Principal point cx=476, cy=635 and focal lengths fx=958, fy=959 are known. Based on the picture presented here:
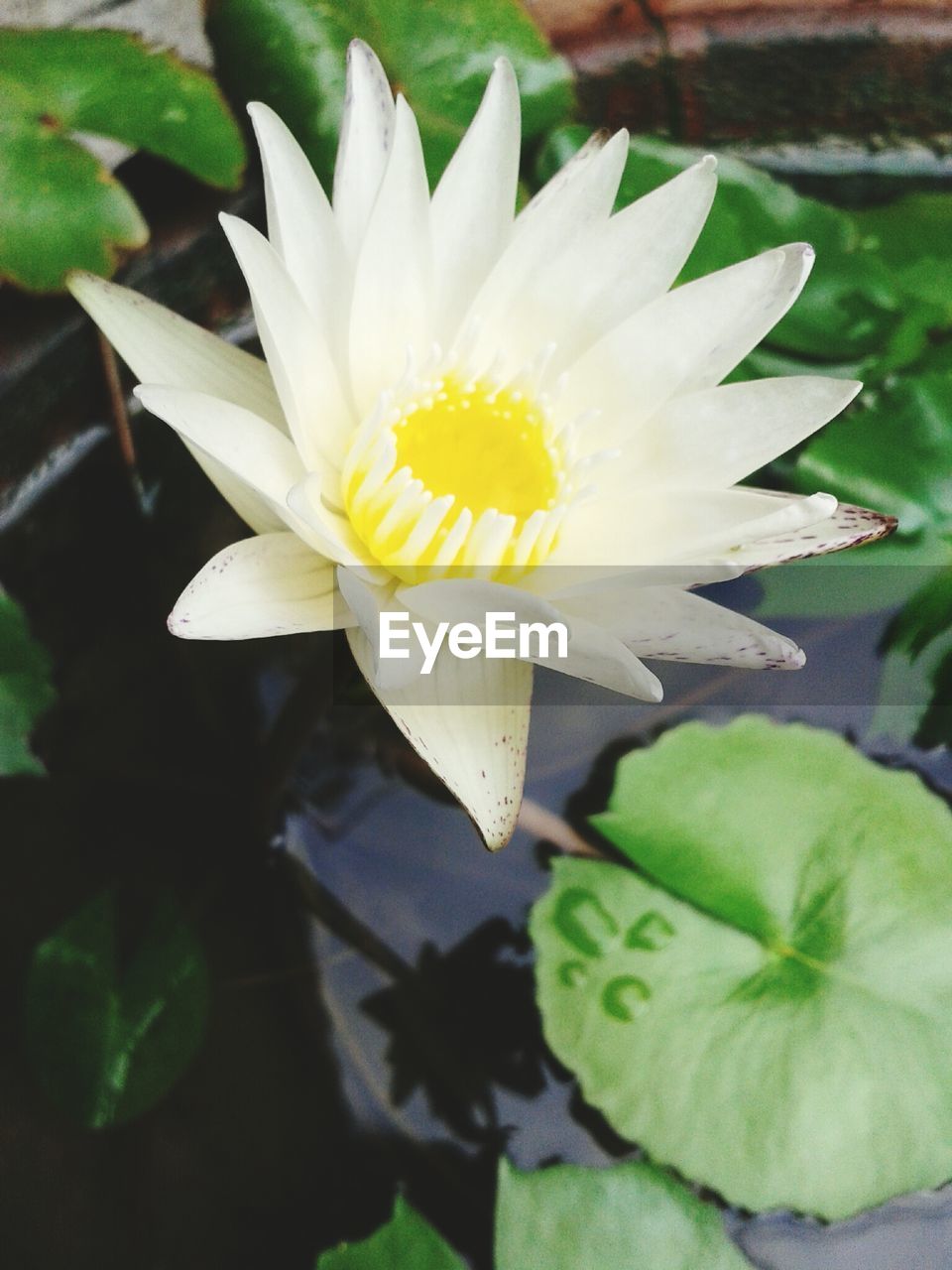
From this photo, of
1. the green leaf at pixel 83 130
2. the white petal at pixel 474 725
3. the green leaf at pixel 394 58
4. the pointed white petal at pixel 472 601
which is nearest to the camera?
the pointed white petal at pixel 472 601

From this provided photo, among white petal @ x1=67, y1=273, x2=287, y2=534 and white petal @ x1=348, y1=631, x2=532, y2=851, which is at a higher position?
white petal @ x1=67, y1=273, x2=287, y2=534

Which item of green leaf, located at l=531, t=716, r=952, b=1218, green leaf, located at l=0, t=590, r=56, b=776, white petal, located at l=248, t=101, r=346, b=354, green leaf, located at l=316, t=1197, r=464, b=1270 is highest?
white petal, located at l=248, t=101, r=346, b=354

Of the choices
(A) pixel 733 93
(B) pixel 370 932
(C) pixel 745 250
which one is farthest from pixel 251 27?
(B) pixel 370 932

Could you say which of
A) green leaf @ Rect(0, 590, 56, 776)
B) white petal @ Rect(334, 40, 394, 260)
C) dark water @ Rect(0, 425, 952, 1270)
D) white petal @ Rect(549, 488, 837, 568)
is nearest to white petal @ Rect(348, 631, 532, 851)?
white petal @ Rect(549, 488, 837, 568)

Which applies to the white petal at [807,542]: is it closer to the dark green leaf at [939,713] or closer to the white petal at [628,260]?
the white petal at [628,260]

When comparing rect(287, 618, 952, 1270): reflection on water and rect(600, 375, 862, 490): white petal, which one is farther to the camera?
rect(287, 618, 952, 1270): reflection on water

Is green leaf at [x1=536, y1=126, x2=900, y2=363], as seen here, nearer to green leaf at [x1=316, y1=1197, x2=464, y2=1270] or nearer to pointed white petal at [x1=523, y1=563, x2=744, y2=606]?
pointed white petal at [x1=523, y1=563, x2=744, y2=606]

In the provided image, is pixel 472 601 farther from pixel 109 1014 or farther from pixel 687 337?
pixel 109 1014

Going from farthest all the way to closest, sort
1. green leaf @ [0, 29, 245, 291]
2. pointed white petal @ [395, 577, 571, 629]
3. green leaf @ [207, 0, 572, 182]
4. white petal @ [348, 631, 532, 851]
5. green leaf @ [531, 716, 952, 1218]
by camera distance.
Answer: green leaf @ [207, 0, 572, 182], green leaf @ [0, 29, 245, 291], green leaf @ [531, 716, 952, 1218], white petal @ [348, 631, 532, 851], pointed white petal @ [395, 577, 571, 629]

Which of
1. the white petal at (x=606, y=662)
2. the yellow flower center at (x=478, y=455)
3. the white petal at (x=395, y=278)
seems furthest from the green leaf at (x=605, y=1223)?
the white petal at (x=395, y=278)
